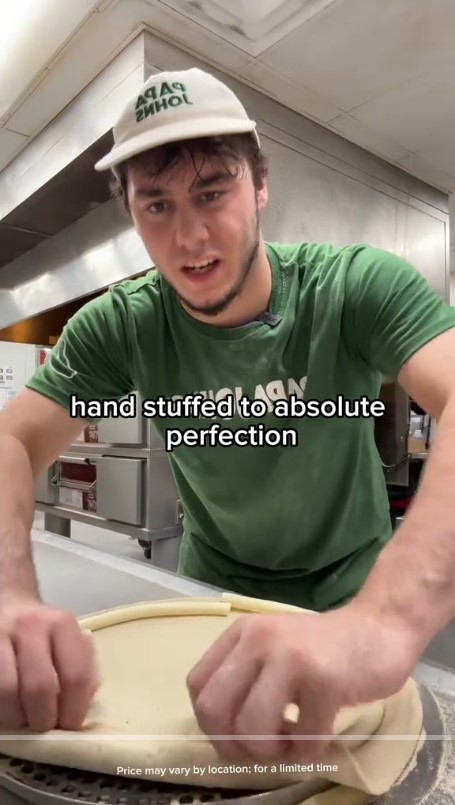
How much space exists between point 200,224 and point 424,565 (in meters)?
0.37

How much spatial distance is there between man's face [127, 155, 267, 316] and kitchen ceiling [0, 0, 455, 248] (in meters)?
0.61

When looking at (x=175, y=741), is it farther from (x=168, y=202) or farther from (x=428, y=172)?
(x=428, y=172)

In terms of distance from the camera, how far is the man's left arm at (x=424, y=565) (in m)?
0.23

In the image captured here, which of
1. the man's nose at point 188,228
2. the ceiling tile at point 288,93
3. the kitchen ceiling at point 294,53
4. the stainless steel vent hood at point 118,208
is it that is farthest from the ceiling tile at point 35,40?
the man's nose at point 188,228

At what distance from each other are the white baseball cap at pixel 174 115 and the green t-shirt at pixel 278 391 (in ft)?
0.50

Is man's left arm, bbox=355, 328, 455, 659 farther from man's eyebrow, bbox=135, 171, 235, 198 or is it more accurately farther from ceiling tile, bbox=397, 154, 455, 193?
ceiling tile, bbox=397, 154, 455, 193

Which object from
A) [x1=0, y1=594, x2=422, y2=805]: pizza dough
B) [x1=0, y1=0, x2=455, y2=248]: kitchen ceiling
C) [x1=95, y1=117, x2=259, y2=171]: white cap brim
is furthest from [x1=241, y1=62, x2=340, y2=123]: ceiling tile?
[x1=0, y1=594, x2=422, y2=805]: pizza dough

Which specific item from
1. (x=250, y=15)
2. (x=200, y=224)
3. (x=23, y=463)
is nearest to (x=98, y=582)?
(x=23, y=463)

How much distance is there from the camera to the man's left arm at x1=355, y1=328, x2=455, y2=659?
0.23m

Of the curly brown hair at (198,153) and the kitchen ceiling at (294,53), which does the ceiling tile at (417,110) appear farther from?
the curly brown hair at (198,153)

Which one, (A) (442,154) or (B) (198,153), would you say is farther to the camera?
(A) (442,154)

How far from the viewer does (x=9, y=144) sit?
1392mm

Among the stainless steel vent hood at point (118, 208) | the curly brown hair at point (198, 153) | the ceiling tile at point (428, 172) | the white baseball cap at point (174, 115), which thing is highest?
the ceiling tile at point (428, 172)

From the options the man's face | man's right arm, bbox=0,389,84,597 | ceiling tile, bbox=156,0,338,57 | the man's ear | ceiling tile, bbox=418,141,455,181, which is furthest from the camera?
ceiling tile, bbox=418,141,455,181
